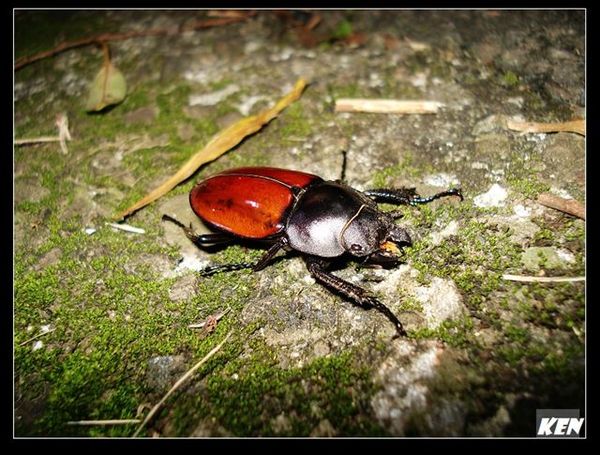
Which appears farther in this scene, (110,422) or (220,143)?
(220,143)

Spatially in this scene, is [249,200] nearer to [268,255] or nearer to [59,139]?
[268,255]

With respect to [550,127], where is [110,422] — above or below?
below

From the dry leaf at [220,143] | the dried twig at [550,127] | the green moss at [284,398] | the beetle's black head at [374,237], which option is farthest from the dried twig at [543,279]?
the dry leaf at [220,143]

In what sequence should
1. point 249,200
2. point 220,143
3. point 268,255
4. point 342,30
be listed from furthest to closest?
point 342,30 → point 220,143 → point 249,200 → point 268,255

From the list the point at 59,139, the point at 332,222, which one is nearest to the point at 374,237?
the point at 332,222

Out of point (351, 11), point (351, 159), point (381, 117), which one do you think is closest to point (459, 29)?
point (351, 11)
